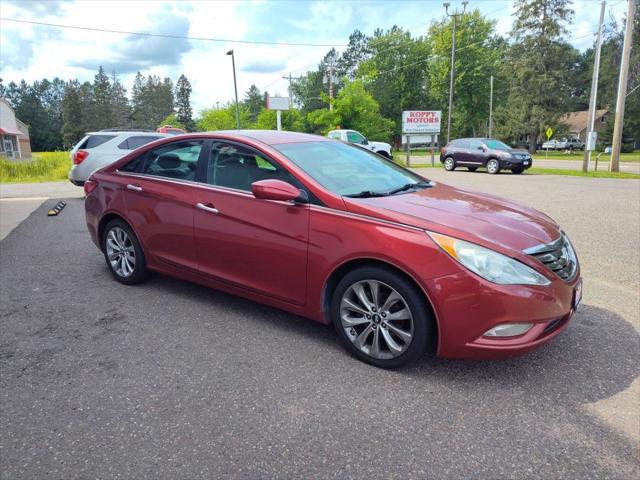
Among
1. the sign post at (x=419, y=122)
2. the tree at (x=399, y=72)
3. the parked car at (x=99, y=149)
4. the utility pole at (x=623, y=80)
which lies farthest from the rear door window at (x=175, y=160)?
the tree at (x=399, y=72)

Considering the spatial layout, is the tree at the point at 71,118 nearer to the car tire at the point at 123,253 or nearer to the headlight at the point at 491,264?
the car tire at the point at 123,253

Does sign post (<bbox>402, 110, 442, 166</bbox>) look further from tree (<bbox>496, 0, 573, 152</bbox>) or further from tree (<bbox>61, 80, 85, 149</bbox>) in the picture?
tree (<bbox>61, 80, 85, 149</bbox>)

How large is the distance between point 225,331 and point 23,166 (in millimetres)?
19742

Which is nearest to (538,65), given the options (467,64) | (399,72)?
(467,64)

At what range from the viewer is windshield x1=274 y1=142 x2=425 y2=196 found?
11.6ft

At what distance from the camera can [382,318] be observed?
10.1 feet

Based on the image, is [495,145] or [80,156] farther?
[495,145]

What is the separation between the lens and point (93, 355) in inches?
132

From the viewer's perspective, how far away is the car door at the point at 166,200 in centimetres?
411

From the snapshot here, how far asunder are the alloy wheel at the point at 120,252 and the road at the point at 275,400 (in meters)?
0.42

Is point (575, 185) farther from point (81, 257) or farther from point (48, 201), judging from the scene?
point (48, 201)

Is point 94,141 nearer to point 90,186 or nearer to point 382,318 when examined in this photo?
point 90,186

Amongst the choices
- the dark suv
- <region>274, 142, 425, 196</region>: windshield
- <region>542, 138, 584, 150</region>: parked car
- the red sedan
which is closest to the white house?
the dark suv

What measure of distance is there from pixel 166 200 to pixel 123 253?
3.29 feet
